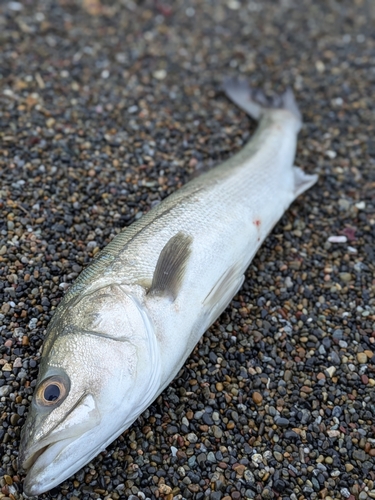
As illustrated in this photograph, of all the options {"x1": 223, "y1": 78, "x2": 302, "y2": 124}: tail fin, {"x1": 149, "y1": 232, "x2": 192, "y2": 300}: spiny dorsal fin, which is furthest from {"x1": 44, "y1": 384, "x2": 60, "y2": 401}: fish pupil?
{"x1": 223, "y1": 78, "x2": 302, "y2": 124}: tail fin

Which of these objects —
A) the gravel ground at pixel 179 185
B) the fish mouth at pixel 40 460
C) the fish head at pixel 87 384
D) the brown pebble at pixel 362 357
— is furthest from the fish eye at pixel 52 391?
the brown pebble at pixel 362 357

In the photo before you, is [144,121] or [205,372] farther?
[144,121]

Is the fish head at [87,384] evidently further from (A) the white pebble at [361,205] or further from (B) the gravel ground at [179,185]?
(A) the white pebble at [361,205]

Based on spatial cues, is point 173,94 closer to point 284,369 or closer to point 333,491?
point 284,369

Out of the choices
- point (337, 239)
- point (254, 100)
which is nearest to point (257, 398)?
point (337, 239)

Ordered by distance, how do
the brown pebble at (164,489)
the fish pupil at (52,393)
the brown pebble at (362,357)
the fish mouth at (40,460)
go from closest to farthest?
the fish mouth at (40,460), the fish pupil at (52,393), the brown pebble at (164,489), the brown pebble at (362,357)

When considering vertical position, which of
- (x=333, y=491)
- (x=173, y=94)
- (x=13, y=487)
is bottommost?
(x=333, y=491)

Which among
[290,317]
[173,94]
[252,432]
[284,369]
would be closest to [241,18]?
[173,94]

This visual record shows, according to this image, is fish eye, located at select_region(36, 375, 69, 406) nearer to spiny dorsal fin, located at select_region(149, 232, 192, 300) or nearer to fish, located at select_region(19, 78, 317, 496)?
fish, located at select_region(19, 78, 317, 496)

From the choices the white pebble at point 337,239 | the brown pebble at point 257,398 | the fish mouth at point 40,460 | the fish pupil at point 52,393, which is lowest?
the brown pebble at point 257,398
